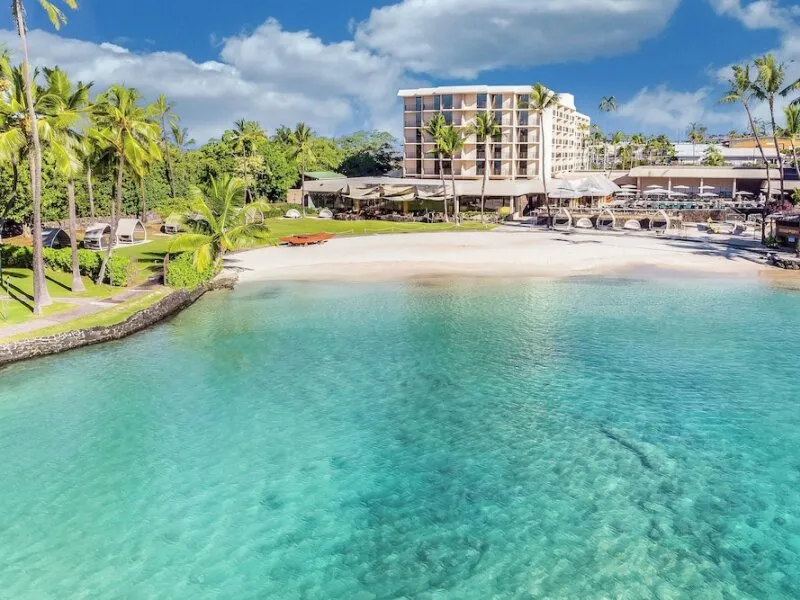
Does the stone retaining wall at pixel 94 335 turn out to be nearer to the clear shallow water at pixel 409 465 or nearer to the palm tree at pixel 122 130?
the clear shallow water at pixel 409 465

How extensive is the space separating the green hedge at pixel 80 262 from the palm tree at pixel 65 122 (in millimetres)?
3474

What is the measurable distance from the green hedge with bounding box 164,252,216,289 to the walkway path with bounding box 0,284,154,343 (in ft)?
3.98

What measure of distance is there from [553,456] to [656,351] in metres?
11.3

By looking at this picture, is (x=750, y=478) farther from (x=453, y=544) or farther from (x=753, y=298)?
(x=753, y=298)

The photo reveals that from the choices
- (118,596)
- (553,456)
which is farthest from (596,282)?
(118,596)

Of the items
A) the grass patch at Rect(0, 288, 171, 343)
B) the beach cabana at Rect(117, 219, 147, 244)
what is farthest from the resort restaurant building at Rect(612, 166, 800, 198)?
the grass patch at Rect(0, 288, 171, 343)

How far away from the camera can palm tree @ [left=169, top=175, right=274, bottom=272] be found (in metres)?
38.3

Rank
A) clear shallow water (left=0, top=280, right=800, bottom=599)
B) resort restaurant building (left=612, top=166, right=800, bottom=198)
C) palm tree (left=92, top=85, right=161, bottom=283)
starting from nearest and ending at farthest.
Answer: clear shallow water (left=0, top=280, right=800, bottom=599) < palm tree (left=92, top=85, right=161, bottom=283) < resort restaurant building (left=612, top=166, right=800, bottom=198)

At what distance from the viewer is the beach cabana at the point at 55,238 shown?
45.7 m

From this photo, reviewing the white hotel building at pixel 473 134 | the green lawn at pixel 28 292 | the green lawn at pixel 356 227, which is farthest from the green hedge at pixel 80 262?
the white hotel building at pixel 473 134

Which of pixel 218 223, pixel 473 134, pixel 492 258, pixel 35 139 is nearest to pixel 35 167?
pixel 35 139

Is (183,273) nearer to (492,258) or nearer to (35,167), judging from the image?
(35,167)

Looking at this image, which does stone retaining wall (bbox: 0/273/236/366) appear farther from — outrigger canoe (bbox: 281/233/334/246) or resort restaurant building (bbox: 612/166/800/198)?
resort restaurant building (bbox: 612/166/800/198)

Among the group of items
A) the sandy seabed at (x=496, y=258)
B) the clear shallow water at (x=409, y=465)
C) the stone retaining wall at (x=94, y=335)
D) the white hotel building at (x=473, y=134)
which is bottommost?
the clear shallow water at (x=409, y=465)
